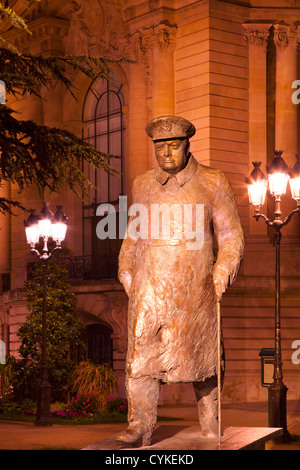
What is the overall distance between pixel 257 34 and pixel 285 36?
830 millimetres

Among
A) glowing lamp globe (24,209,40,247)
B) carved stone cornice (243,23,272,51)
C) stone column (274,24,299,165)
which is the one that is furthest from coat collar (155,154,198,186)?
carved stone cornice (243,23,272,51)

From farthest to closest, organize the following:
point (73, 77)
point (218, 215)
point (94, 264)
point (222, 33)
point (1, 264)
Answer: point (1, 264), point (73, 77), point (94, 264), point (222, 33), point (218, 215)

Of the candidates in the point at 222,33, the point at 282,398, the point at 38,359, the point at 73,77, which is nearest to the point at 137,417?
the point at 282,398

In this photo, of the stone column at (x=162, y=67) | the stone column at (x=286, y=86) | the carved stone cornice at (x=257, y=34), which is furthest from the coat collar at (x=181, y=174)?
the carved stone cornice at (x=257, y=34)

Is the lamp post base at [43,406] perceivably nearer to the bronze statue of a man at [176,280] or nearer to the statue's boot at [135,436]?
the bronze statue of a man at [176,280]

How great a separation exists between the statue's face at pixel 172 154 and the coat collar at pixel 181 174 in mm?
70

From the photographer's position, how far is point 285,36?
2884 cm

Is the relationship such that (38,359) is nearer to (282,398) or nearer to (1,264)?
(282,398)

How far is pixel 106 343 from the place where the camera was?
99.6ft

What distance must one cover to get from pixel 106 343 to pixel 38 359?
17.3ft

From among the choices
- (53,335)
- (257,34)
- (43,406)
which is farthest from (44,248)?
(257,34)

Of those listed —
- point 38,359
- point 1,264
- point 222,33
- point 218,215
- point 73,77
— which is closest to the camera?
point 218,215

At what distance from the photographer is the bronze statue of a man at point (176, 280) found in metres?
8.54

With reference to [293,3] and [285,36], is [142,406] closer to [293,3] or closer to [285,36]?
[285,36]
